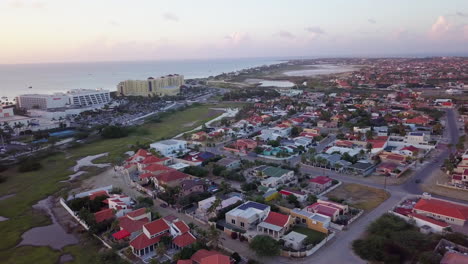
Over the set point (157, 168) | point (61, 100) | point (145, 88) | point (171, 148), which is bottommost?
point (171, 148)

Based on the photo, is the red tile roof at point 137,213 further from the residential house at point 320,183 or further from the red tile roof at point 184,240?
the residential house at point 320,183

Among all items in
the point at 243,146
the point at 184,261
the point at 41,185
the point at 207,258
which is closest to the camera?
the point at 207,258

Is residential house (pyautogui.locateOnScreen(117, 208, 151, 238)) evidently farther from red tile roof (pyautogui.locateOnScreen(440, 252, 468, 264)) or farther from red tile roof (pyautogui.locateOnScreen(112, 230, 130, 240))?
red tile roof (pyautogui.locateOnScreen(440, 252, 468, 264))

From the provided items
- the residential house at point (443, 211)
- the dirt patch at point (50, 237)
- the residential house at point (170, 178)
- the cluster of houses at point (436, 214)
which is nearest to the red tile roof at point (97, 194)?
the dirt patch at point (50, 237)

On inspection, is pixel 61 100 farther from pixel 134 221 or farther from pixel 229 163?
pixel 134 221

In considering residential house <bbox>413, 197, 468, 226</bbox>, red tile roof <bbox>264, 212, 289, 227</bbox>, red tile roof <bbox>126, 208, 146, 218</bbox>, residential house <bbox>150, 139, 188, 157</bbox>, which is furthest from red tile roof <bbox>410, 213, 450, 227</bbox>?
residential house <bbox>150, 139, 188, 157</bbox>

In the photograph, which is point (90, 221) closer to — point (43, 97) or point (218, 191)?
point (218, 191)

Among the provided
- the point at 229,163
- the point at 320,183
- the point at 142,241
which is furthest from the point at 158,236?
Answer: the point at 229,163
